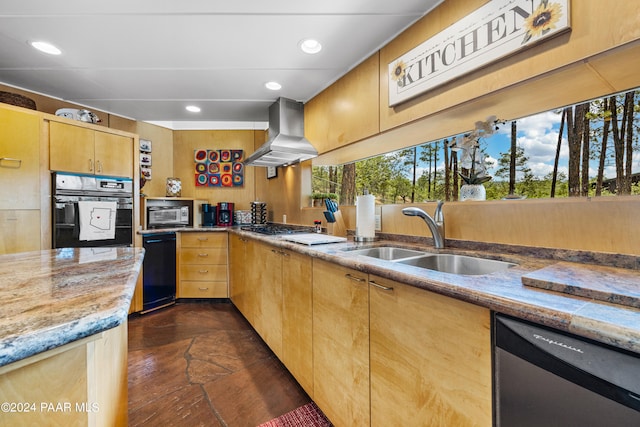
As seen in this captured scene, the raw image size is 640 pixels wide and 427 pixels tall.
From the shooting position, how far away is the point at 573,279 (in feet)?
2.70

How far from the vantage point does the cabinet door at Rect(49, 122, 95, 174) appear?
8.41 ft

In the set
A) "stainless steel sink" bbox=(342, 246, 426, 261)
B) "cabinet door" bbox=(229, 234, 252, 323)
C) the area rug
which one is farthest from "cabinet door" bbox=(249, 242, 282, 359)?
"stainless steel sink" bbox=(342, 246, 426, 261)

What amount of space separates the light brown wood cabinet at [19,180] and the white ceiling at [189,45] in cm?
50

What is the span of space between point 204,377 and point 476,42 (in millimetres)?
2645

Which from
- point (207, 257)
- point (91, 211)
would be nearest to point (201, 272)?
point (207, 257)

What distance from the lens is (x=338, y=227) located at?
2.35 m

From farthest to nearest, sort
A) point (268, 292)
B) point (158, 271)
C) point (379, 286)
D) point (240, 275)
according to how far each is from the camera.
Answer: point (158, 271) < point (240, 275) < point (268, 292) < point (379, 286)

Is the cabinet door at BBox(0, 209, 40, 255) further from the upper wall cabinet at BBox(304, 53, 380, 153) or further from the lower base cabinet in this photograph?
the upper wall cabinet at BBox(304, 53, 380, 153)

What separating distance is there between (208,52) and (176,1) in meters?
0.56

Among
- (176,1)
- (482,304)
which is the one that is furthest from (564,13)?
(176,1)

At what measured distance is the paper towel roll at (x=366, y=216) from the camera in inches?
76.7

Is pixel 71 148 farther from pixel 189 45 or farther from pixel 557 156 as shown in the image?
pixel 557 156

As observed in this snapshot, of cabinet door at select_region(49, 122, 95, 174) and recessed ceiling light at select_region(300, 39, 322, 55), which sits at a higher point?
recessed ceiling light at select_region(300, 39, 322, 55)

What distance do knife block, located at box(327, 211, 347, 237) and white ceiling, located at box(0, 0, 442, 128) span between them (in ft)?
4.19
